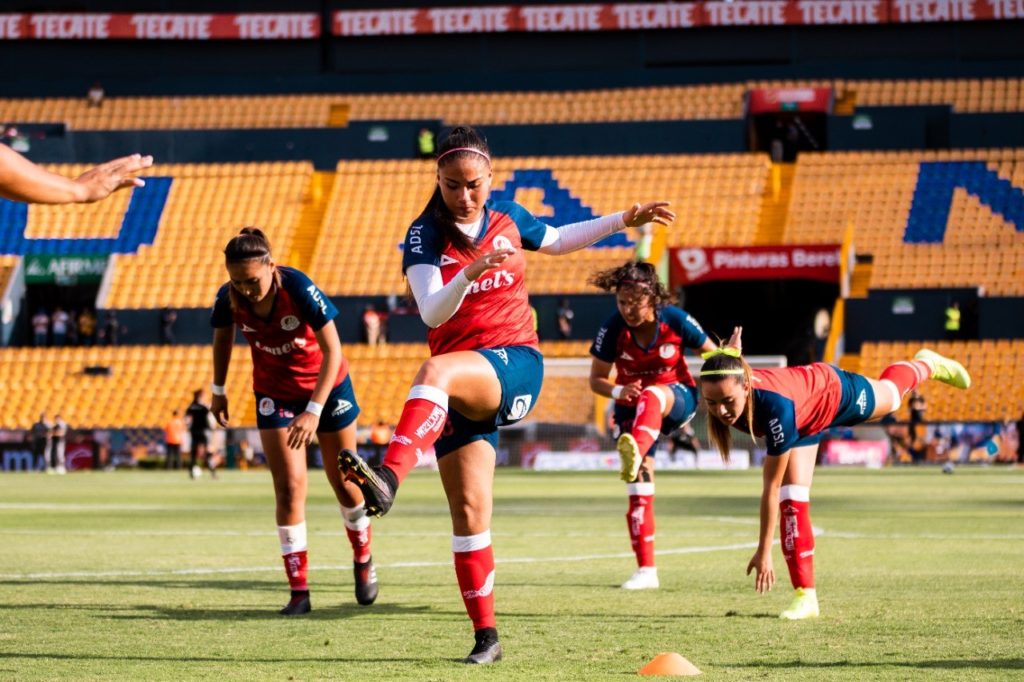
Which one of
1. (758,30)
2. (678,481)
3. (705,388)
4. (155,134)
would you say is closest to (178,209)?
(155,134)

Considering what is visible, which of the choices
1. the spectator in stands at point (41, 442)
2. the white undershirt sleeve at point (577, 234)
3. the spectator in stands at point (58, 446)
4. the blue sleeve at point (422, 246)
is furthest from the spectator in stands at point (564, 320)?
the blue sleeve at point (422, 246)

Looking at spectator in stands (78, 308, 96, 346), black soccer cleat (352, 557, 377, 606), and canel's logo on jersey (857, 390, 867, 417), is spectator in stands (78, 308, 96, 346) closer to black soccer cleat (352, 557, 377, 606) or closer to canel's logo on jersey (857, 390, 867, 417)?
black soccer cleat (352, 557, 377, 606)

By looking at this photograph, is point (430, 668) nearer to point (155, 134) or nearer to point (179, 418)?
point (179, 418)

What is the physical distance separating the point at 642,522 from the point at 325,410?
2.56 m

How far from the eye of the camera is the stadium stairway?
45.3 m

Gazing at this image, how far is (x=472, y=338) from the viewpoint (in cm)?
709

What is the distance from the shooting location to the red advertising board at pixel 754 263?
4106 centimetres

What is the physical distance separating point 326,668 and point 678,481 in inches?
935

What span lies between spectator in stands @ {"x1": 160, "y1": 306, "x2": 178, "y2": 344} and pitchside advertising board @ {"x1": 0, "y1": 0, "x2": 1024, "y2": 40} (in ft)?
46.1

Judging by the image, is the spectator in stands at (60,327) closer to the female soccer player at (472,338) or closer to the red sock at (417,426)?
the female soccer player at (472,338)

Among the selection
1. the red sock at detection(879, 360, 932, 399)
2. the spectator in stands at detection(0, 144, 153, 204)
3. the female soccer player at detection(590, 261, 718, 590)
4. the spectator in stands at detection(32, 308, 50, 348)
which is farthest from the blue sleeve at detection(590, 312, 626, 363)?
the spectator in stands at detection(32, 308, 50, 348)

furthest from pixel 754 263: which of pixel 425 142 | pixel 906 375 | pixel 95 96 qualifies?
pixel 906 375

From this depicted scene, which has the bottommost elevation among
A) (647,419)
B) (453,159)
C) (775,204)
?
(647,419)

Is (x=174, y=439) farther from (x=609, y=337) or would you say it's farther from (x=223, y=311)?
(x=223, y=311)
